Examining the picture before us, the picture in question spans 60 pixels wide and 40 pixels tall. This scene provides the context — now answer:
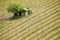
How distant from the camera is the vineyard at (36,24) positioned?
35.3ft

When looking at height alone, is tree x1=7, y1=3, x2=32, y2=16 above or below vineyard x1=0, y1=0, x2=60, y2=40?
above

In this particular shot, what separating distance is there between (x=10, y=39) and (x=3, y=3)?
8.55 metres

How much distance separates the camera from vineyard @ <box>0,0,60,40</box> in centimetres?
1076

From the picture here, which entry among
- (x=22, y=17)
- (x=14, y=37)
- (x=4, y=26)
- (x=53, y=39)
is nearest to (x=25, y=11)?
(x=22, y=17)

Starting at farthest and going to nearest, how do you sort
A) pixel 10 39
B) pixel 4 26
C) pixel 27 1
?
pixel 27 1 → pixel 4 26 → pixel 10 39

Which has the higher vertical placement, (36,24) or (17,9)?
(17,9)

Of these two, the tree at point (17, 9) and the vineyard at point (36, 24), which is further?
the tree at point (17, 9)

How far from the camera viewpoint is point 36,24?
12.1m

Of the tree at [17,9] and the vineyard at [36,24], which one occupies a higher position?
the tree at [17,9]

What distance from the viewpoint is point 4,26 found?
503 inches

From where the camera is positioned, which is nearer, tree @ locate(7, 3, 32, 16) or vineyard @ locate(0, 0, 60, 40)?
vineyard @ locate(0, 0, 60, 40)

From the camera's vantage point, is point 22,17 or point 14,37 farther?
point 22,17

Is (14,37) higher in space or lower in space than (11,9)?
lower

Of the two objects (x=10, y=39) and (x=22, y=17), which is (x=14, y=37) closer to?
(x=10, y=39)
